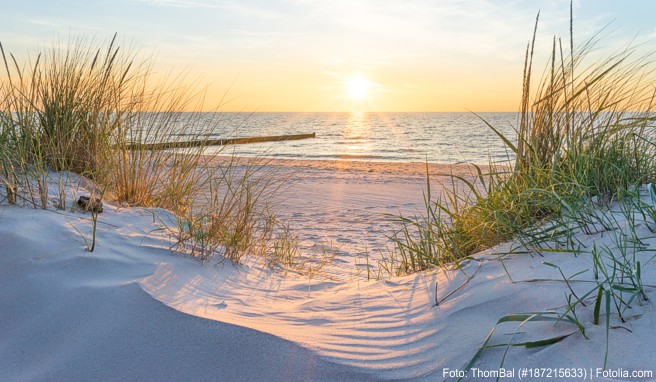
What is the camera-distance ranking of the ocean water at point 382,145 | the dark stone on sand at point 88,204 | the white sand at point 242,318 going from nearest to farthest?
the white sand at point 242,318
the dark stone on sand at point 88,204
the ocean water at point 382,145

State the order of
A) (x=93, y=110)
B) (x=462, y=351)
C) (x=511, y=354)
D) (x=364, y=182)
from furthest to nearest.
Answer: (x=364, y=182), (x=93, y=110), (x=462, y=351), (x=511, y=354)

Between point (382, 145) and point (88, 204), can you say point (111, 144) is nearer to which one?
point (88, 204)

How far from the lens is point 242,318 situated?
1.89 metres

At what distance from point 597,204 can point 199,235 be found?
204cm

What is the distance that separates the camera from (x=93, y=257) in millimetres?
2137

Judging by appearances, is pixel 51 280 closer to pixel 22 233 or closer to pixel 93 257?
pixel 93 257

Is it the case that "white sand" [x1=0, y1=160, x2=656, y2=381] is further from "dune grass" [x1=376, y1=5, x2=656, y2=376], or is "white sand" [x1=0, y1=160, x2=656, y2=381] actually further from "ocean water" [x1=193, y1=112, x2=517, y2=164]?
"ocean water" [x1=193, y1=112, x2=517, y2=164]

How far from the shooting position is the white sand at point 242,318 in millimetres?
1513

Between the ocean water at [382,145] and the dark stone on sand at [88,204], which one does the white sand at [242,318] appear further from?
the ocean water at [382,145]

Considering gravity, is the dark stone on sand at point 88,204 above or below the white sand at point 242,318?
above

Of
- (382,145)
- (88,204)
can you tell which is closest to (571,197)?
(88,204)

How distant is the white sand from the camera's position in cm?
151

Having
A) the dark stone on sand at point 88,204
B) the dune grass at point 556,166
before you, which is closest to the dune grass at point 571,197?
the dune grass at point 556,166

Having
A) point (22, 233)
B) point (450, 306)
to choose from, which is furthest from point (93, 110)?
point (450, 306)
